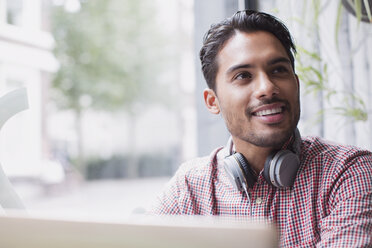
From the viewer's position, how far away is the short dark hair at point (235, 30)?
1226mm

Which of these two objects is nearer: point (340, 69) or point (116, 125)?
point (340, 69)

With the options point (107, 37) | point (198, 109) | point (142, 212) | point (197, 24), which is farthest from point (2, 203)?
point (107, 37)

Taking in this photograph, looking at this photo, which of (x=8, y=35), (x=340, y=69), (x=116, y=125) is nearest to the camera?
(x=340, y=69)

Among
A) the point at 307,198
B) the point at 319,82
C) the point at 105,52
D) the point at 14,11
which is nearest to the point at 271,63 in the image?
the point at 307,198

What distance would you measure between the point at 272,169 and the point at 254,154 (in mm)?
159

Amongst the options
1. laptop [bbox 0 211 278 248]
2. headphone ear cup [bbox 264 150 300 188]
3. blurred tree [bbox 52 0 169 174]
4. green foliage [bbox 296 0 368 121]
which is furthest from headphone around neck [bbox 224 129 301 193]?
blurred tree [bbox 52 0 169 174]

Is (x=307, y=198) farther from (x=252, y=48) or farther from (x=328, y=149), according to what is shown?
(x=252, y=48)

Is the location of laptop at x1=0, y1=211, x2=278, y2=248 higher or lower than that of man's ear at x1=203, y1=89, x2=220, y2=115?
higher

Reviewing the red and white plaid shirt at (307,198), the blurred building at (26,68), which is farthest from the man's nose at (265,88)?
the blurred building at (26,68)

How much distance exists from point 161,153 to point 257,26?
25.6 ft

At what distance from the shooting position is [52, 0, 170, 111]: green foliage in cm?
718

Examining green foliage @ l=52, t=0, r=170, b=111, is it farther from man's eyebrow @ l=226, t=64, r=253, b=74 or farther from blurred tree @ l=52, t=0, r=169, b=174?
man's eyebrow @ l=226, t=64, r=253, b=74

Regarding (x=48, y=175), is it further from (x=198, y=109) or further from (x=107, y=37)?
(x=198, y=109)

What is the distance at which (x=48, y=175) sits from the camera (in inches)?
258
